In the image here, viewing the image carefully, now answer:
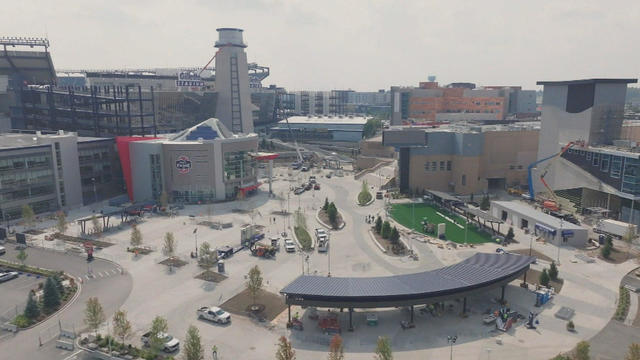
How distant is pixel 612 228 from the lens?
5666 cm

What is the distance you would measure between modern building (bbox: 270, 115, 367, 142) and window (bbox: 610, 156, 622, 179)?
317 ft

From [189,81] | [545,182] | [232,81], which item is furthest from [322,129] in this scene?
[545,182]

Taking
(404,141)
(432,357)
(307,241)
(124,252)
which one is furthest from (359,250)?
(404,141)

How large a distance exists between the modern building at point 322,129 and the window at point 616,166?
96497 millimetres

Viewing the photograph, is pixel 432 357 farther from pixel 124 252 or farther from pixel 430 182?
pixel 430 182

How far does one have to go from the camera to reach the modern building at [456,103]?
A: 15788cm

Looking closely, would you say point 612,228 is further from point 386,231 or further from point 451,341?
point 451,341

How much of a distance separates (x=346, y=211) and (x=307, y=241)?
2044 cm

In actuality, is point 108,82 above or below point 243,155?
above

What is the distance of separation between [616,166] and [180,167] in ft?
218

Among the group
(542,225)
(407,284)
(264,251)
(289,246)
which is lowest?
(264,251)

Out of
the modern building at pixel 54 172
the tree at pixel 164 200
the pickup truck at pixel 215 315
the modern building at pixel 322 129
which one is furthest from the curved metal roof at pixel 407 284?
the modern building at pixel 322 129

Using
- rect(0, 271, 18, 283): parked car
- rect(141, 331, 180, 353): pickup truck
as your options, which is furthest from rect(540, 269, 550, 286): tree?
rect(0, 271, 18, 283): parked car

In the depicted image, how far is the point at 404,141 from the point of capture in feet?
273
